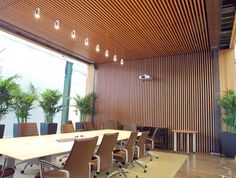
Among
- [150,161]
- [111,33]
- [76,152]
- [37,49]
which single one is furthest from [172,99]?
→ [76,152]

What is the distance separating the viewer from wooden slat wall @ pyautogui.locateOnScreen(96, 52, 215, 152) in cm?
747

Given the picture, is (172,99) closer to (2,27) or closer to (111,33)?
(111,33)

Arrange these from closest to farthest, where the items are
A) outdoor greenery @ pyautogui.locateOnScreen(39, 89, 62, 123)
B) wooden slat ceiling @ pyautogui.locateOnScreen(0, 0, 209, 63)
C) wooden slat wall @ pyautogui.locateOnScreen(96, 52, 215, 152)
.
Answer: wooden slat ceiling @ pyautogui.locateOnScreen(0, 0, 209, 63) → outdoor greenery @ pyautogui.locateOnScreen(39, 89, 62, 123) → wooden slat wall @ pyautogui.locateOnScreen(96, 52, 215, 152)

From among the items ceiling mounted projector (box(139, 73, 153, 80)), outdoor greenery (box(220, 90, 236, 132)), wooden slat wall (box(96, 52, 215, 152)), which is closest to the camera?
outdoor greenery (box(220, 90, 236, 132))

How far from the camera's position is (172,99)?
8031 mm

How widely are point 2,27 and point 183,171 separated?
629 centimetres

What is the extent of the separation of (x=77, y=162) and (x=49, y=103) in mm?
4853

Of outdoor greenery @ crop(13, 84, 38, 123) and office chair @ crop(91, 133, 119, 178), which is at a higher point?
outdoor greenery @ crop(13, 84, 38, 123)

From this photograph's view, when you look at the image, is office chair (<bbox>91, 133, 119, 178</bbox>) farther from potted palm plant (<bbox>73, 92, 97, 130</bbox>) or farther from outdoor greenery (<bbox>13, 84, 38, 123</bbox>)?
potted palm plant (<bbox>73, 92, 97, 130</bbox>)

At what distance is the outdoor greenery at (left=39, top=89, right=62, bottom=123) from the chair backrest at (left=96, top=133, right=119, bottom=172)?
424 cm

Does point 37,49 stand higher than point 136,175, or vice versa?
point 37,49

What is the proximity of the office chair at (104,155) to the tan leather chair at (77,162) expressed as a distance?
1.41ft

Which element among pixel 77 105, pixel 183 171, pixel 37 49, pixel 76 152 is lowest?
pixel 183 171

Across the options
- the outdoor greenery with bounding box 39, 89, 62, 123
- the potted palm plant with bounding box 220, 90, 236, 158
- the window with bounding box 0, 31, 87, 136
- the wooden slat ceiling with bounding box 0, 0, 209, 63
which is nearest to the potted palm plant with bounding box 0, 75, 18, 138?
the window with bounding box 0, 31, 87, 136
